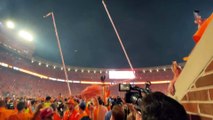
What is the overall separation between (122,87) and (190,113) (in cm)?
80

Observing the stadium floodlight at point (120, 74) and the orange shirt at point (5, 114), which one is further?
the stadium floodlight at point (120, 74)

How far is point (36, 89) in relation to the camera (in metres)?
39.3

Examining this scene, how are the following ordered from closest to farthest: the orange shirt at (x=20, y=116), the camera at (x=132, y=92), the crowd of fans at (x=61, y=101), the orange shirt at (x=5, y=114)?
the crowd of fans at (x=61, y=101) → the camera at (x=132, y=92) → the orange shirt at (x=20, y=116) → the orange shirt at (x=5, y=114)

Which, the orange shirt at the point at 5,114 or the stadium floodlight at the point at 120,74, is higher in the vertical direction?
the stadium floodlight at the point at 120,74

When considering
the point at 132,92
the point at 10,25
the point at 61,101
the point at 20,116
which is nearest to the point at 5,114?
the point at 20,116

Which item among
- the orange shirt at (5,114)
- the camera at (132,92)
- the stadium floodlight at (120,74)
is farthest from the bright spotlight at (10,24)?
the camera at (132,92)

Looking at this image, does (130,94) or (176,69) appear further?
(176,69)

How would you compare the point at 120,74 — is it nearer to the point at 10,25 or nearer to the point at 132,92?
the point at 10,25

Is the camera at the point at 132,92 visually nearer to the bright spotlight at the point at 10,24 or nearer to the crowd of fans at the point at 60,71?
the crowd of fans at the point at 60,71

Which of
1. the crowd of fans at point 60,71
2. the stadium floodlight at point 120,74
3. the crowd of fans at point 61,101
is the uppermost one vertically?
the crowd of fans at point 60,71

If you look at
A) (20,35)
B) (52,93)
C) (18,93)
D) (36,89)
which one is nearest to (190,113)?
(18,93)

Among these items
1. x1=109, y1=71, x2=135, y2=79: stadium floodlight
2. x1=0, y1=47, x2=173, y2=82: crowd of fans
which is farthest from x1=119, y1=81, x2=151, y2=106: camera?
x1=109, y1=71, x2=135, y2=79: stadium floodlight

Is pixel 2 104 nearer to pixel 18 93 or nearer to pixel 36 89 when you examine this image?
pixel 18 93

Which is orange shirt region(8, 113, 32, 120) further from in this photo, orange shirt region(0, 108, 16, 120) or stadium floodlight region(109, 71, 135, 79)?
stadium floodlight region(109, 71, 135, 79)
